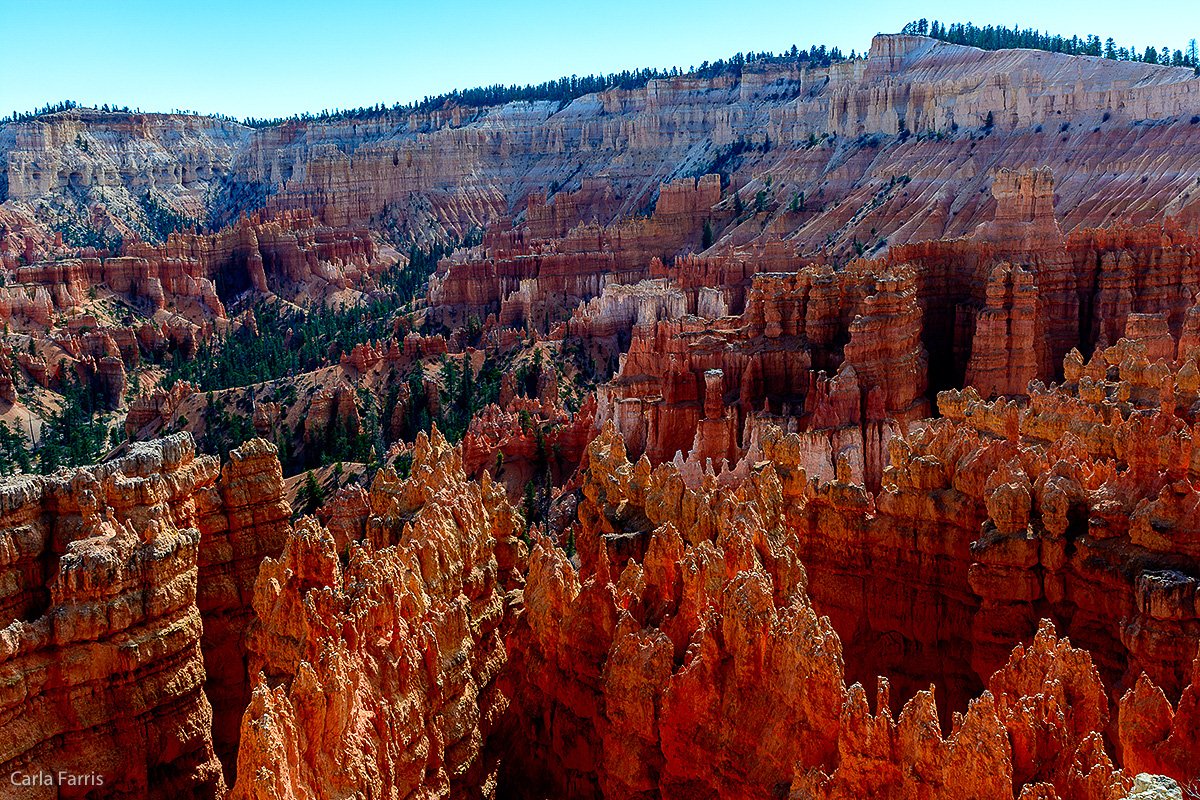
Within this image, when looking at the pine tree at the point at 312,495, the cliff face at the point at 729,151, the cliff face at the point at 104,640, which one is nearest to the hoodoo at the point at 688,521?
the cliff face at the point at 104,640

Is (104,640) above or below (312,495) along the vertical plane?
above

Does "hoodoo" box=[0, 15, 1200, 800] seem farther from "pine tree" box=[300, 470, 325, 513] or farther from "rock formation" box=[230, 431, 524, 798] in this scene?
"pine tree" box=[300, 470, 325, 513]

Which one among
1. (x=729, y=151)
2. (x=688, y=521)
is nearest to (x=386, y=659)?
(x=688, y=521)

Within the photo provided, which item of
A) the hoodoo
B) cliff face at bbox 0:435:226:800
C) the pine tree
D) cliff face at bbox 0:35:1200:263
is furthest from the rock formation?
cliff face at bbox 0:35:1200:263

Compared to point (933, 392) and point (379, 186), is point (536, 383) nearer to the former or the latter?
point (933, 392)

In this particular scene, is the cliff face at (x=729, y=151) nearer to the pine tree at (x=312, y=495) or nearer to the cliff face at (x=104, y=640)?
the pine tree at (x=312, y=495)

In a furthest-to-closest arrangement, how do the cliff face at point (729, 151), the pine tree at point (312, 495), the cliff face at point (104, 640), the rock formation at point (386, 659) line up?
the cliff face at point (729, 151)
the pine tree at point (312, 495)
the cliff face at point (104, 640)
the rock formation at point (386, 659)

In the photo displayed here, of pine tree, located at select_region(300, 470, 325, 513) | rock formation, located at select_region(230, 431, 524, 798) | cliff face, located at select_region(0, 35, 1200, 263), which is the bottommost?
pine tree, located at select_region(300, 470, 325, 513)

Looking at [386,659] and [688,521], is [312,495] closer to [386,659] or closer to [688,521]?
[688,521]

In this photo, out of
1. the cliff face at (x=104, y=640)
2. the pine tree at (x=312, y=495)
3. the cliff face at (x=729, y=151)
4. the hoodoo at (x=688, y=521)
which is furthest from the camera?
the cliff face at (x=729, y=151)

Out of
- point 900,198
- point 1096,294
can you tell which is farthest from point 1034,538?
point 900,198

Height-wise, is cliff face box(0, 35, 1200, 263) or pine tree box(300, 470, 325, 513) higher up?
cliff face box(0, 35, 1200, 263)
